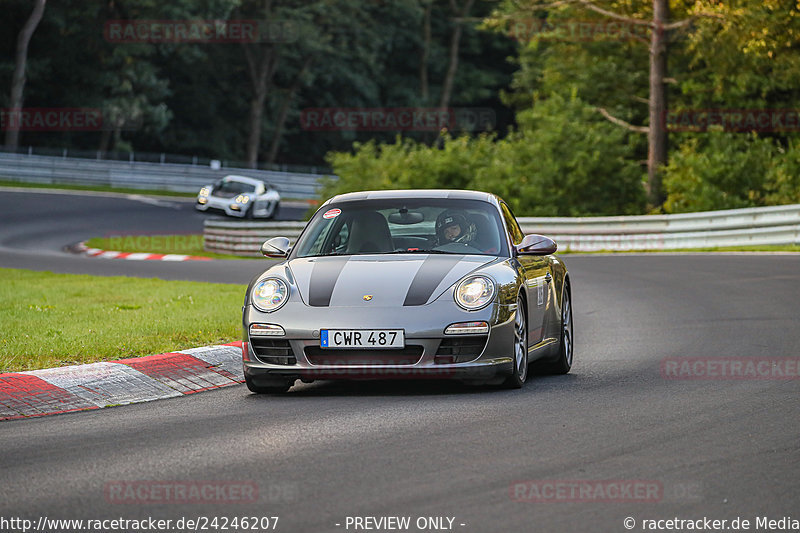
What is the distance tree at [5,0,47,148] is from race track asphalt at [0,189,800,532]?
47.1m

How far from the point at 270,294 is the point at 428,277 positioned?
1.07m

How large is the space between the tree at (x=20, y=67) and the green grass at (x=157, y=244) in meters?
20.4

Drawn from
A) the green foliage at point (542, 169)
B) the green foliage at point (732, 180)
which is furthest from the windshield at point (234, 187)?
the green foliage at point (732, 180)

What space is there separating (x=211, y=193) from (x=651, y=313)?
2715 cm

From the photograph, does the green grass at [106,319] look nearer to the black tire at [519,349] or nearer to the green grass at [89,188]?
the black tire at [519,349]

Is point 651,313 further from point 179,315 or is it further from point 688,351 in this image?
point 179,315

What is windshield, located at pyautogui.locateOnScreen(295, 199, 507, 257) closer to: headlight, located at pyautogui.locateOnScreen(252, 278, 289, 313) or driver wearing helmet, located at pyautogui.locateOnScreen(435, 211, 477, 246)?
driver wearing helmet, located at pyautogui.locateOnScreen(435, 211, 477, 246)

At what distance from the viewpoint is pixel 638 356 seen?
36.6 feet

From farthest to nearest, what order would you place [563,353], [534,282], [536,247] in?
1. [563,353]
2. [534,282]
3. [536,247]

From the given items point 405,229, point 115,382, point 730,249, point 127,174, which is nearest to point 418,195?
point 405,229

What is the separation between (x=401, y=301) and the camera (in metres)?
8.73

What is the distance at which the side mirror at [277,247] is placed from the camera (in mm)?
9930

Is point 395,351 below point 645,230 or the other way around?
the other way around

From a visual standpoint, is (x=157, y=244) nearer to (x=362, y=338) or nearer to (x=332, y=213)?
(x=332, y=213)
